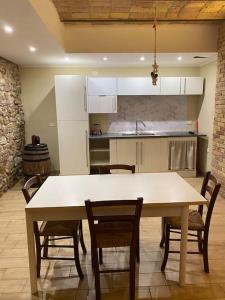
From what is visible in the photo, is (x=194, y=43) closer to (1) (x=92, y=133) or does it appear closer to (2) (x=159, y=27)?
(2) (x=159, y=27)

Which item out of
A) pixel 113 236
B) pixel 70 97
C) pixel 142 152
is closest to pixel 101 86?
pixel 70 97

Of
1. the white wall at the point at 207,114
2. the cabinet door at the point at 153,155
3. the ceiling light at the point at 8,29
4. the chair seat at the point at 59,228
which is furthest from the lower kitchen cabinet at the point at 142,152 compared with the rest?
the chair seat at the point at 59,228

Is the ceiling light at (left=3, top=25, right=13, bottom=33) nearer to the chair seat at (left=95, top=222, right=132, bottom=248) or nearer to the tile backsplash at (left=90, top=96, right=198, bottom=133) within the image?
the chair seat at (left=95, top=222, right=132, bottom=248)

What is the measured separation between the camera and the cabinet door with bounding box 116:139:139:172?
5098 mm

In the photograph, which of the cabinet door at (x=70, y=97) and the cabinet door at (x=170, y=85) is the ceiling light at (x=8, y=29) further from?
the cabinet door at (x=170, y=85)

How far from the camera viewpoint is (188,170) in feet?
17.4

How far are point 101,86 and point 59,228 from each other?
3458 millimetres

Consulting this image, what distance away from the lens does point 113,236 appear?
1.97 metres

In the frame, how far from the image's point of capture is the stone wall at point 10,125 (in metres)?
4.39

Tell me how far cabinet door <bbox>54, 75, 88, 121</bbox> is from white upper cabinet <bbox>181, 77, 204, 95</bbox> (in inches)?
81.2

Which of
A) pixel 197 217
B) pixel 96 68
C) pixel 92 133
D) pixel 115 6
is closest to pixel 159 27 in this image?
pixel 115 6

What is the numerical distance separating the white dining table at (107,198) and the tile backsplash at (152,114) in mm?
3312

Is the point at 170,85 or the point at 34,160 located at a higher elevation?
the point at 170,85

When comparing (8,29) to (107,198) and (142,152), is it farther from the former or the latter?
Result: (142,152)
